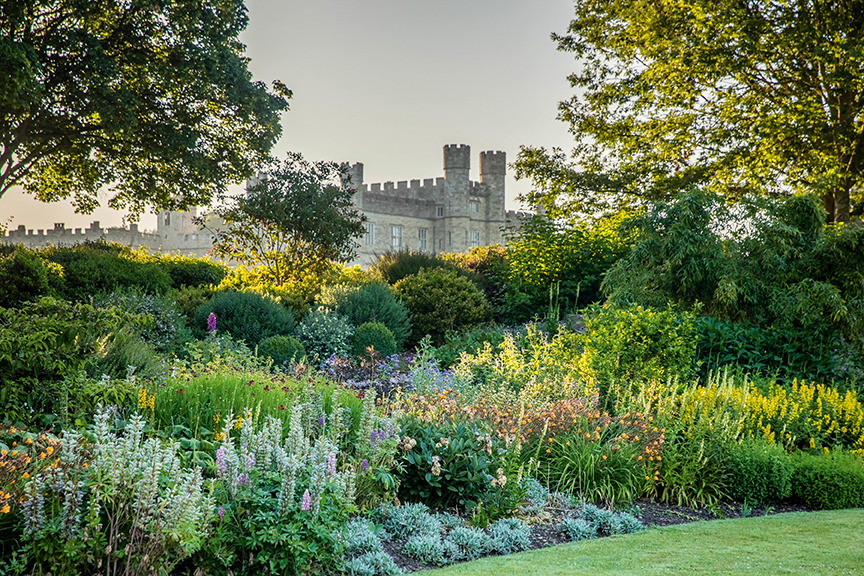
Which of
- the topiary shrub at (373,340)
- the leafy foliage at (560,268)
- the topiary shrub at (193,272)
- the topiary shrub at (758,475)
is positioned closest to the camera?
the topiary shrub at (758,475)

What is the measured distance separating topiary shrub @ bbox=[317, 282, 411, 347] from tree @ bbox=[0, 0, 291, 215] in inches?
247

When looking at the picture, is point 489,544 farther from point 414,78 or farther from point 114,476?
point 414,78

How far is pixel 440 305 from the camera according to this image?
10.8m

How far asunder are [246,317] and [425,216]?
31166 mm

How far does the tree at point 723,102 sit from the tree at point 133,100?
7.01 meters

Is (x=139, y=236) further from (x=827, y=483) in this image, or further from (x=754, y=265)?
(x=827, y=483)

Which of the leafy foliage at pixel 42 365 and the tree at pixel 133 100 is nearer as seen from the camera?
the leafy foliage at pixel 42 365

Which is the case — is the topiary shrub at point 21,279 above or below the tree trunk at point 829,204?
below

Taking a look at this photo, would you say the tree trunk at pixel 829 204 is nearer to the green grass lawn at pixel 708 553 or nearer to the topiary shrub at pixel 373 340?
the topiary shrub at pixel 373 340

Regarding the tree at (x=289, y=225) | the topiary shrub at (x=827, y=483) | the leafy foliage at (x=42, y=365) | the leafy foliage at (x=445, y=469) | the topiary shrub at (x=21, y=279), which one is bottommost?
the topiary shrub at (x=827, y=483)

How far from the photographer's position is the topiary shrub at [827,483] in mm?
4676

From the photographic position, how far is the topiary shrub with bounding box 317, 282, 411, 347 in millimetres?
9930

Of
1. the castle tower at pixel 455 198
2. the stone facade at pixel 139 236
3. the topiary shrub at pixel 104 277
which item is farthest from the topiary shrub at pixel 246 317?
the castle tower at pixel 455 198

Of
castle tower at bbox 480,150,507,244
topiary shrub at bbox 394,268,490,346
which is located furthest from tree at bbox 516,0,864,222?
castle tower at bbox 480,150,507,244
